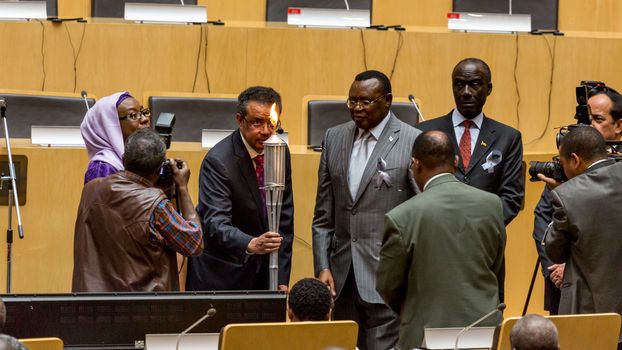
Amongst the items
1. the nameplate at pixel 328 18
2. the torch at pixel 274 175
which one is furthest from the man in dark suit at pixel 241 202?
the nameplate at pixel 328 18

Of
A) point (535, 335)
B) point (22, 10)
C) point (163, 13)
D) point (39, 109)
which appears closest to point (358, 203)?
point (535, 335)

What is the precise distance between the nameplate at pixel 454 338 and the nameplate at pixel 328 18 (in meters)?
4.29

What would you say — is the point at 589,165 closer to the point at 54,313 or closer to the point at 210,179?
the point at 210,179

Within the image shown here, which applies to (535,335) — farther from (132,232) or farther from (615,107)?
(615,107)

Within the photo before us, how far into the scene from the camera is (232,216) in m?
4.78

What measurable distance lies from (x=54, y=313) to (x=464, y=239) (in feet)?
4.58

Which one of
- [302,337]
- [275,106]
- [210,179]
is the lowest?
[302,337]

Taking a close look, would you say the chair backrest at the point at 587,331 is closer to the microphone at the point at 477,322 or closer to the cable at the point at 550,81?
the microphone at the point at 477,322

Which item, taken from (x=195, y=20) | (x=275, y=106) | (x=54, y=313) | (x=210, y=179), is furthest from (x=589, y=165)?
(x=195, y=20)

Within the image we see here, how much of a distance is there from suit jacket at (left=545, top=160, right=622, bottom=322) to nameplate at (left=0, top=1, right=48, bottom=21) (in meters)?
4.40

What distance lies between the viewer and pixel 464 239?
3775 mm

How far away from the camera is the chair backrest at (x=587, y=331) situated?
3.52 m

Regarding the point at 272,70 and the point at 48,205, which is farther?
the point at 272,70

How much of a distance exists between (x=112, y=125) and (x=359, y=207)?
1.13 meters
